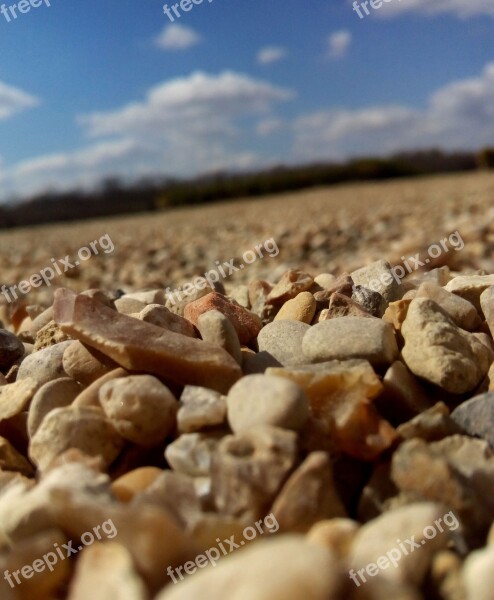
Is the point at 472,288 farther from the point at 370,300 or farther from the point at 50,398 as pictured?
the point at 50,398

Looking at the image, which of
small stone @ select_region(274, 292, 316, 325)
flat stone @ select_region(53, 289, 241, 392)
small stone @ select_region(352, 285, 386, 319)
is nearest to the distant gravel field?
small stone @ select_region(352, 285, 386, 319)

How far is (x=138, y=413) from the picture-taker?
4.75ft

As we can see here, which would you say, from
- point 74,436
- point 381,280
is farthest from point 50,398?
point 381,280

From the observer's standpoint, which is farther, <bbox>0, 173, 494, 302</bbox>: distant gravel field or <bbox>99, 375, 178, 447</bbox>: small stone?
<bbox>0, 173, 494, 302</bbox>: distant gravel field

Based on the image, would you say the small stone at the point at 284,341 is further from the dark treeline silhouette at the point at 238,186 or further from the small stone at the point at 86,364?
the dark treeline silhouette at the point at 238,186

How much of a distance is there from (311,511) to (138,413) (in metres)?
0.44

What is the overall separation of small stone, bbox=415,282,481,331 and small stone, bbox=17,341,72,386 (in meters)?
1.00

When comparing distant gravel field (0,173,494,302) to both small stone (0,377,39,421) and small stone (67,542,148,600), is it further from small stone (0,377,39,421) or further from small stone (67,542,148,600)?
small stone (67,542,148,600)

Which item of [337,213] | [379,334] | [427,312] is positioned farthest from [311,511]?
[337,213]

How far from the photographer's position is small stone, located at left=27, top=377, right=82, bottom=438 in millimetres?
1610

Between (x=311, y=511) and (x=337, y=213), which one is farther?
(x=337, y=213)

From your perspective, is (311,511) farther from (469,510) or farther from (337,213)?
(337,213)

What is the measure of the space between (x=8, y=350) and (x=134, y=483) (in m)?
1.03

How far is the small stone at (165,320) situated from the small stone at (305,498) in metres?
0.74
